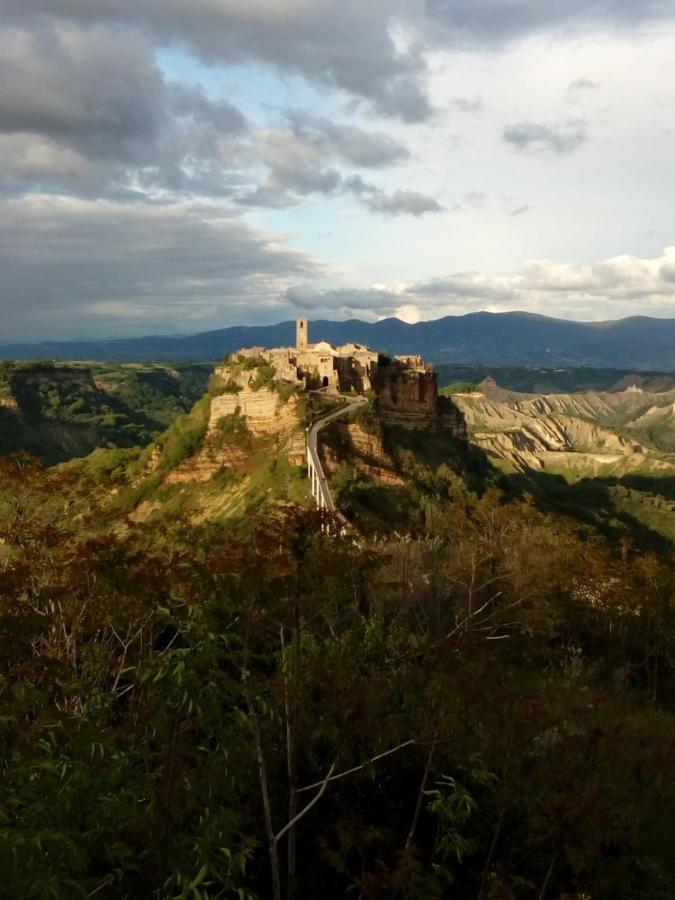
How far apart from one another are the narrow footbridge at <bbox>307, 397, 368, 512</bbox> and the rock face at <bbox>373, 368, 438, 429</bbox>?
13.9 feet

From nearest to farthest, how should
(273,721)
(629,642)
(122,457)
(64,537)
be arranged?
(273,721) → (64,537) → (629,642) → (122,457)

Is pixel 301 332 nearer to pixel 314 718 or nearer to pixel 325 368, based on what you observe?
pixel 325 368

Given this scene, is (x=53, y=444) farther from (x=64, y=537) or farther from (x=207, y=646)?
(x=207, y=646)

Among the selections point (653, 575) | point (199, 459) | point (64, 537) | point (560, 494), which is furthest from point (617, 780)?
point (560, 494)

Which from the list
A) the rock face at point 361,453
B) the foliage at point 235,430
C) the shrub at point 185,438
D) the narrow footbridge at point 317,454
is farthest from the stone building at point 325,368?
the shrub at point 185,438

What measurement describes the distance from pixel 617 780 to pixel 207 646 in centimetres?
672

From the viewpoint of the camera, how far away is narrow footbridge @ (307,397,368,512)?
Result: 127 feet

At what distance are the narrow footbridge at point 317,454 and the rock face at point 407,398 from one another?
13.9 ft

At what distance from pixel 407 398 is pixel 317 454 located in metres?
18.2

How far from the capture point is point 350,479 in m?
43.6

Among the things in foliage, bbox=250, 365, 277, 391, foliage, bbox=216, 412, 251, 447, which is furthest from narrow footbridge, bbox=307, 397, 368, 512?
foliage, bbox=216, 412, 251, 447

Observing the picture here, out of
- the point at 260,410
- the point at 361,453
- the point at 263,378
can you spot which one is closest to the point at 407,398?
the point at 263,378

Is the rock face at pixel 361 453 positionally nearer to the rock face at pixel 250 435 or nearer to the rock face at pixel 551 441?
the rock face at pixel 250 435

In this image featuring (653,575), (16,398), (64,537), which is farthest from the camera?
(16,398)
